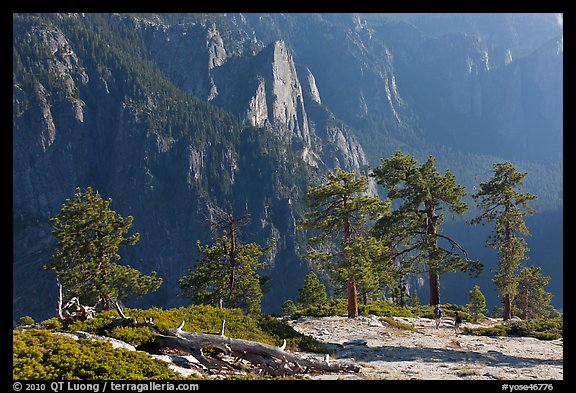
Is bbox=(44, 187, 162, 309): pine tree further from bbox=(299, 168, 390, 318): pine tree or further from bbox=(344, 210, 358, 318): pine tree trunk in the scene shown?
bbox=(344, 210, 358, 318): pine tree trunk

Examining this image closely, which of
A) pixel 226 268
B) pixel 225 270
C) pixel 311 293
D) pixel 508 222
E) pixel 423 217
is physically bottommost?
pixel 311 293

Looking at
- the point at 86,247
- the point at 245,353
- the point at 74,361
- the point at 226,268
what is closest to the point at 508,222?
the point at 226,268

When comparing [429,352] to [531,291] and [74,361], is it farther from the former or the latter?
[531,291]

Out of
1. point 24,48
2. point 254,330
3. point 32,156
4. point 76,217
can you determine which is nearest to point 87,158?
point 32,156

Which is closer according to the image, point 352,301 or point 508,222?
point 352,301

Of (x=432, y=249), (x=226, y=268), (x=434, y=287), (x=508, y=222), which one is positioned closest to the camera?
(x=508, y=222)

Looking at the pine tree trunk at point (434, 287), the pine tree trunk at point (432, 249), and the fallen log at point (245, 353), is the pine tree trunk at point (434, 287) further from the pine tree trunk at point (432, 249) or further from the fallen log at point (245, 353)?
the fallen log at point (245, 353)

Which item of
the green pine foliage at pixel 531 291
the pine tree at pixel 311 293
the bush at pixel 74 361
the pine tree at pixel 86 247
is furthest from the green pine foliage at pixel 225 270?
the green pine foliage at pixel 531 291
